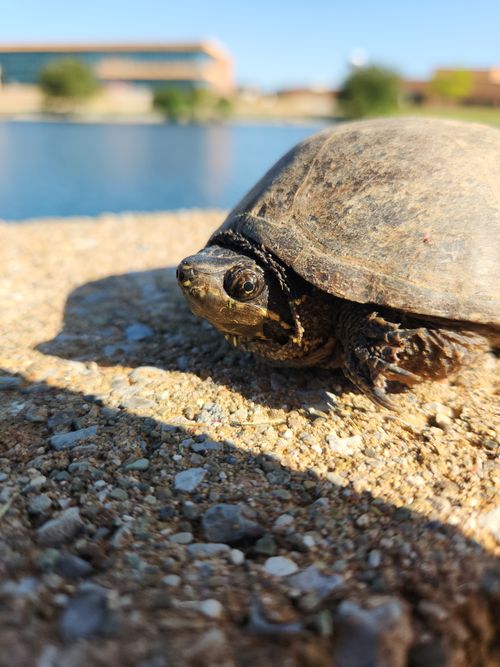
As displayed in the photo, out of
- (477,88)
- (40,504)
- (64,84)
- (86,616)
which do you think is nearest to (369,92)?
(64,84)

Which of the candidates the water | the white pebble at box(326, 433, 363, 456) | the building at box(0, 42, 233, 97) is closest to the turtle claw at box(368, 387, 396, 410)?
the white pebble at box(326, 433, 363, 456)

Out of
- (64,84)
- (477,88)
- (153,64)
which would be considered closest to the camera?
(64,84)

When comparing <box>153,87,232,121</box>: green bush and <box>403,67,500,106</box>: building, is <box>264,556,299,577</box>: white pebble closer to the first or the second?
<box>153,87,232,121</box>: green bush

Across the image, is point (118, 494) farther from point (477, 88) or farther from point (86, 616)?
point (477, 88)

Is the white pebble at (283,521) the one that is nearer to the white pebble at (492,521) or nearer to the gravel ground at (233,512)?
the gravel ground at (233,512)

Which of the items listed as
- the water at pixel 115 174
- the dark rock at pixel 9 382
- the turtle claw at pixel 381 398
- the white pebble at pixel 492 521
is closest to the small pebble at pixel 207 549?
the white pebble at pixel 492 521
